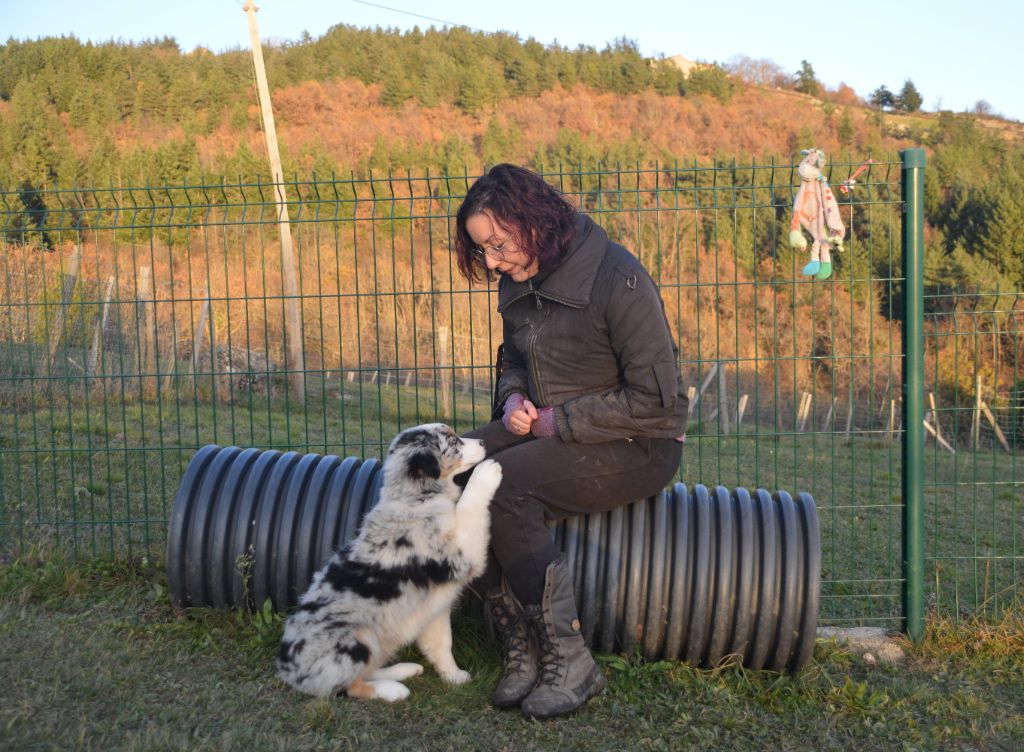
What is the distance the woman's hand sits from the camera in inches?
179

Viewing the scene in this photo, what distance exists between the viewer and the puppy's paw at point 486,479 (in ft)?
14.1

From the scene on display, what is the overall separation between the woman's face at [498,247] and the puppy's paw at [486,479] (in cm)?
96

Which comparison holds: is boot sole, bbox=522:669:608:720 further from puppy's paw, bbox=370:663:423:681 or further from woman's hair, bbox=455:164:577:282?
woman's hair, bbox=455:164:577:282

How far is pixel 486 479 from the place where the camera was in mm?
4305

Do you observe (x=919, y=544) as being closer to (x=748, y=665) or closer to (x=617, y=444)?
(x=748, y=665)

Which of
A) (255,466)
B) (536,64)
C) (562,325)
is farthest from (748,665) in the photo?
(536,64)

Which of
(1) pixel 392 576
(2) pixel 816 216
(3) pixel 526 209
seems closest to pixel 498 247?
(3) pixel 526 209

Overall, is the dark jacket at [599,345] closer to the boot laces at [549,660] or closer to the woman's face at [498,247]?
the woman's face at [498,247]

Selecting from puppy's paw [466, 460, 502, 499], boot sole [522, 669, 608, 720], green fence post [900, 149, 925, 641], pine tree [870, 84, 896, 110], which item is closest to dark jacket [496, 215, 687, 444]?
puppy's paw [466, 460, 502, 499]

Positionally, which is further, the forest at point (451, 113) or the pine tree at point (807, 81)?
the pine tree at point (807, 81)

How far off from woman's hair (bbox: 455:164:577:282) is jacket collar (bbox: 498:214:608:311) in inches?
1.9

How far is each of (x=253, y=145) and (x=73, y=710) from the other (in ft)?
163

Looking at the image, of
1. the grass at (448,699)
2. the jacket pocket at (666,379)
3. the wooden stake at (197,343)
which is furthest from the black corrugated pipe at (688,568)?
the wooden stake at (197,343)

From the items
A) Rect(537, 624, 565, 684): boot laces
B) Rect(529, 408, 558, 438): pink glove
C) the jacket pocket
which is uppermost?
the jacket pocket
